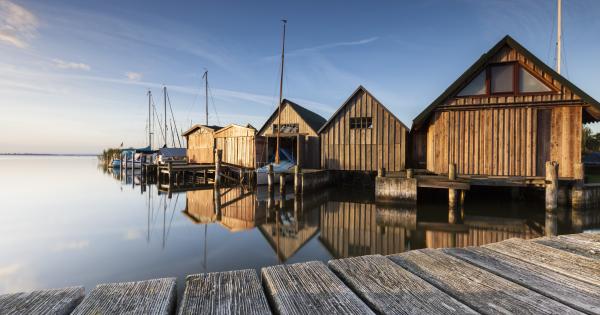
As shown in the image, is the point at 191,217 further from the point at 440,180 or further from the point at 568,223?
the point at 568,223

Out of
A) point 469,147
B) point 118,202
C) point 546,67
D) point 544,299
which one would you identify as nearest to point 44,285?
point 544,299

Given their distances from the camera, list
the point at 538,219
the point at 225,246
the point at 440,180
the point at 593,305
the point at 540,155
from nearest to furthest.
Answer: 1. the point at 593,305
2. the point at 225,246
3. the point at 538,219
4. the point at 440,180
5. the point at 540,155

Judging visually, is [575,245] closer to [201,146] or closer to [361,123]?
[361,123]

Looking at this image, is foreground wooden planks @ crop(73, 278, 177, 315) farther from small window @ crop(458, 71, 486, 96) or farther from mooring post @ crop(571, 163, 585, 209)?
mooring post @ crop(571, 163, 585, 209)

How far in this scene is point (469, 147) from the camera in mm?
15531

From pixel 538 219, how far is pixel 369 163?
11.2 metres

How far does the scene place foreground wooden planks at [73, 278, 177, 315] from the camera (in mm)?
1804

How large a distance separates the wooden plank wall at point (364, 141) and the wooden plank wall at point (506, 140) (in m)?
5.01

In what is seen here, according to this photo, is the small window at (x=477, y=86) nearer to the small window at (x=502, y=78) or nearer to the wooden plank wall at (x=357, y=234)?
the small window at (x=502, y=78)

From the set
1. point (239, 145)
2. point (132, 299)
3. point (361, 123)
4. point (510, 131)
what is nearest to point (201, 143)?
point (239, 145)

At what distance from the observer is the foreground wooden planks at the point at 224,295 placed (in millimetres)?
1827

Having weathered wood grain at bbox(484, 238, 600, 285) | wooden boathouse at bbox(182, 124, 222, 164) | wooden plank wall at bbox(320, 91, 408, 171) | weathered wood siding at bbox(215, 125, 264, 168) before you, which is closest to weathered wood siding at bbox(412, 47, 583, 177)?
wooden plank wall at bbox(320, 91, 408, 171)

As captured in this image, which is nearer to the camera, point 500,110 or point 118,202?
point 500,110

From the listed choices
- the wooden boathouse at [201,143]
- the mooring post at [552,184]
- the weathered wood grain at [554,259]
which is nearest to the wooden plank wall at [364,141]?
the mooring post at [552,184]
